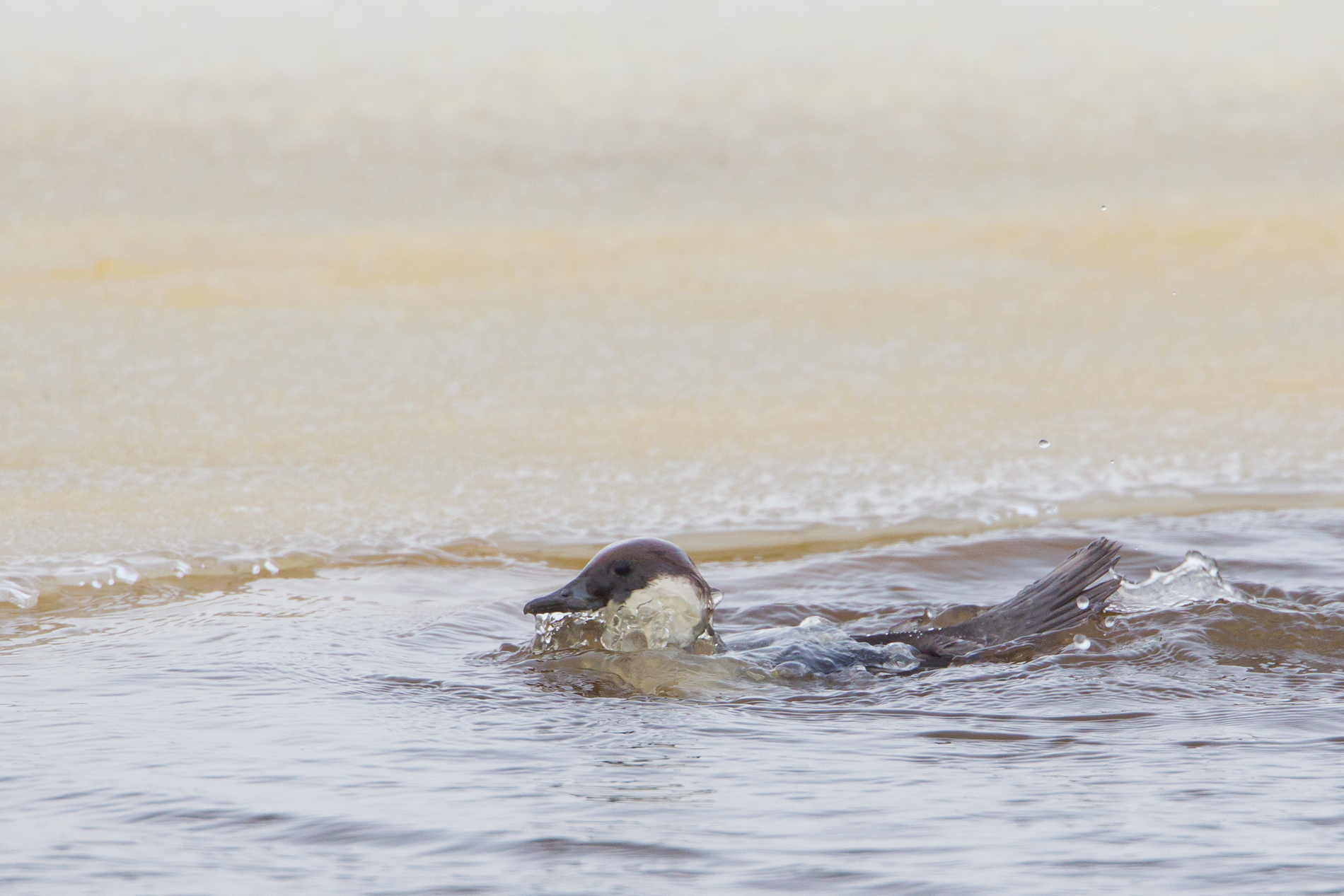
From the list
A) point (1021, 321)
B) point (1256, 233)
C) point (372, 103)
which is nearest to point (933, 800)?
point (1021, 321)

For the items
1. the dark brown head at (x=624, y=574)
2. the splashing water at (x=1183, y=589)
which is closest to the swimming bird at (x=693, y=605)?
the dark brown head at (x=624, y=574)

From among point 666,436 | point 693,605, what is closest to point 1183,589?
point 693,605

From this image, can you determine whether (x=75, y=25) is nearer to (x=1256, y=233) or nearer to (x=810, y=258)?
(x=810, y=258)

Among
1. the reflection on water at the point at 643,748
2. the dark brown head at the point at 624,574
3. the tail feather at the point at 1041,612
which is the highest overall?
the dark brown head at the point at 624,574

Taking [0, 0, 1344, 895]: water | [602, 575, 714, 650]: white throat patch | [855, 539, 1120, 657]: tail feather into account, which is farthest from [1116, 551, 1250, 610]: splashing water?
[602, 575, 714, 650]: white throat patch

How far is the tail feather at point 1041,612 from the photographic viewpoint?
4664 millimetres

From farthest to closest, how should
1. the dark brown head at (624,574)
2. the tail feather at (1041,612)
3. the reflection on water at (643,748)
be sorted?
1. the tail feather at (1041,612)
2. the dark brown head at (624,574)
3. the reflection on water at (643,748)

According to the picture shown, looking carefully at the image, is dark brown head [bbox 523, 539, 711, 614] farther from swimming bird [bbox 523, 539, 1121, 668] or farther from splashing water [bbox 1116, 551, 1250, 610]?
splashing water [bbox 1116, 551, 1250, 610]

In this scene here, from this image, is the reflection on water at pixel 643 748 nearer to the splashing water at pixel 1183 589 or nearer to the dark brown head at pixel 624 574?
the splashing water at pixel 1183 589

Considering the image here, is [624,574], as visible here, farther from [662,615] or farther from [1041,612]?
[1041,612]

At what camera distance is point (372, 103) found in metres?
10.5

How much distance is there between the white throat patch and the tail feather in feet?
1.54

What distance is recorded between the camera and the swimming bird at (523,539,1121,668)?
15.0 ft

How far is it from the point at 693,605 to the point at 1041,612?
0.94 m
